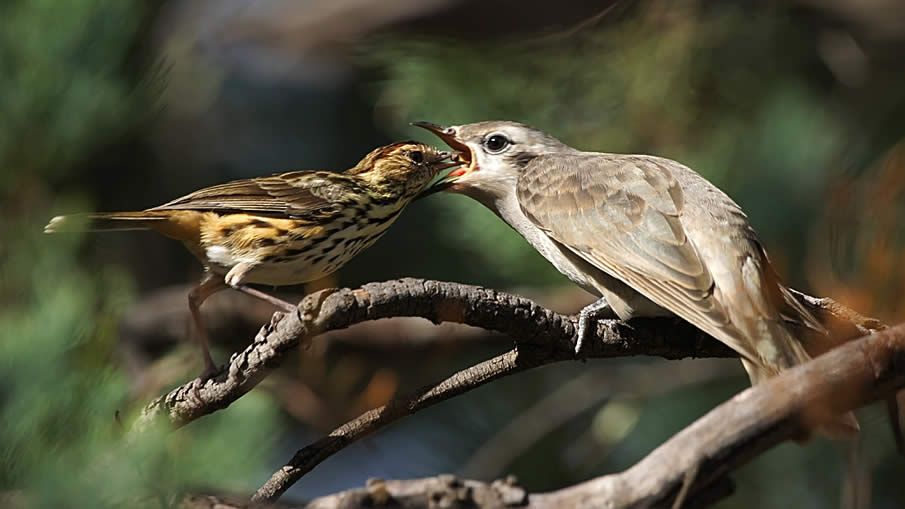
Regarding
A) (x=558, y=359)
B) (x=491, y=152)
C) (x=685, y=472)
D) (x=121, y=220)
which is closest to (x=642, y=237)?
(x=558, y=359)

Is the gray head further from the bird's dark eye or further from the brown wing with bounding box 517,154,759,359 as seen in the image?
the brown wing with bounding box 517,154,759,359

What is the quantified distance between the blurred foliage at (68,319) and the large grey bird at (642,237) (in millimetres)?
1120

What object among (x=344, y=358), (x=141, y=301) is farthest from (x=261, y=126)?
(x=344, y=358)

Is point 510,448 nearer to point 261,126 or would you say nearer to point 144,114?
point 144,114

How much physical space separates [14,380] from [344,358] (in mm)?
3123

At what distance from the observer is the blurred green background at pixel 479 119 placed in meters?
3.27

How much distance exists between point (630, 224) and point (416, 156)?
1.00 metres

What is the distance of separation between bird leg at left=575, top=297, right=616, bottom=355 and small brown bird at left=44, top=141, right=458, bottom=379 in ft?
2.83

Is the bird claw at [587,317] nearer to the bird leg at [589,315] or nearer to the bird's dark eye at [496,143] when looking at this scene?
the bird leg at [589,315]

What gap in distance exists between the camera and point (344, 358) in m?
5.12

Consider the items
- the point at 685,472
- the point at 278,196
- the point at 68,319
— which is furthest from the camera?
the point at 278,196

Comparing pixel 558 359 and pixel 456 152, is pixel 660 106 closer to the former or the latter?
pixel 456 152

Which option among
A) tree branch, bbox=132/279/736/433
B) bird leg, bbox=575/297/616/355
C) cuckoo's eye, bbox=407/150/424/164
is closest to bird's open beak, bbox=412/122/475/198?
cuckoo's eye, bbox=407/150/424/164

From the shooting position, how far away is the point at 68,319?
214 centimetres
